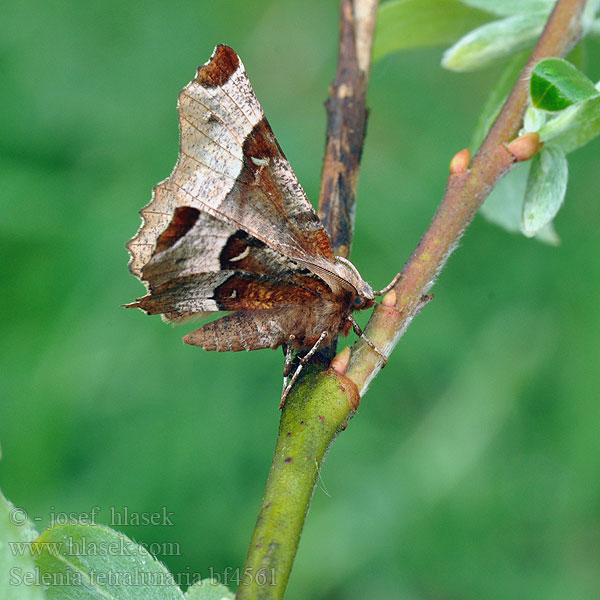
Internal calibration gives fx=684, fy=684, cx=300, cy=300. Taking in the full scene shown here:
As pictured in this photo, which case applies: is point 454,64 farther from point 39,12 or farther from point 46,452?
point 39,12

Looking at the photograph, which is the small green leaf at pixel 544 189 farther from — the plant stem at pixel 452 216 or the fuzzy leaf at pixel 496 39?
the fuzzy leaf at pixel 496 39

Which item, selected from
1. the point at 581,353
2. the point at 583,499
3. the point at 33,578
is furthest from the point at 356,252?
the point at 33,578

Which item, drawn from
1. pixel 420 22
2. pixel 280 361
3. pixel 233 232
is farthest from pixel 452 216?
pixel 280 361

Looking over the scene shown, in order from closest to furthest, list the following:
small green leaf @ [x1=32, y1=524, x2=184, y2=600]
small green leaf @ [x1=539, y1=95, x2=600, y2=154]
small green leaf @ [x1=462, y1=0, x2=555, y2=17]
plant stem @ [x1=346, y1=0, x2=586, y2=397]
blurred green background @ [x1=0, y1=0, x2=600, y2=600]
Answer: small green leaf @ [x1=32, y1=524, x2=184, y2=600] → plant stem @ [x1=346, y1=0, x2=586, y2=397] → small green leaf @ [x1=539, y1=95, x2=600, y2=154] → small green leaf @ [x1=462, y1=0, x2=555, y2=17] → blurred green background @ [x1=0, y1=0, x2=600, y2=600]

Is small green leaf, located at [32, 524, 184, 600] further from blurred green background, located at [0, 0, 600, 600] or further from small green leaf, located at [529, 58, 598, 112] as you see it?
blurred green background, located at [0, 0, 600, 600]

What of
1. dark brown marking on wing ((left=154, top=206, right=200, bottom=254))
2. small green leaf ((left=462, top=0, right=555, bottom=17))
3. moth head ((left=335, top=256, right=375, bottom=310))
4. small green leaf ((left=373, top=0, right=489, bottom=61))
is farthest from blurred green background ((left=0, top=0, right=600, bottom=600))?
small green leaf ((left=462, top=0, right=555, bottom=17))

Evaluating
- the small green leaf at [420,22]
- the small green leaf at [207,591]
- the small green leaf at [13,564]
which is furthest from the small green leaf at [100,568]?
the small green leaf at [420,22]
